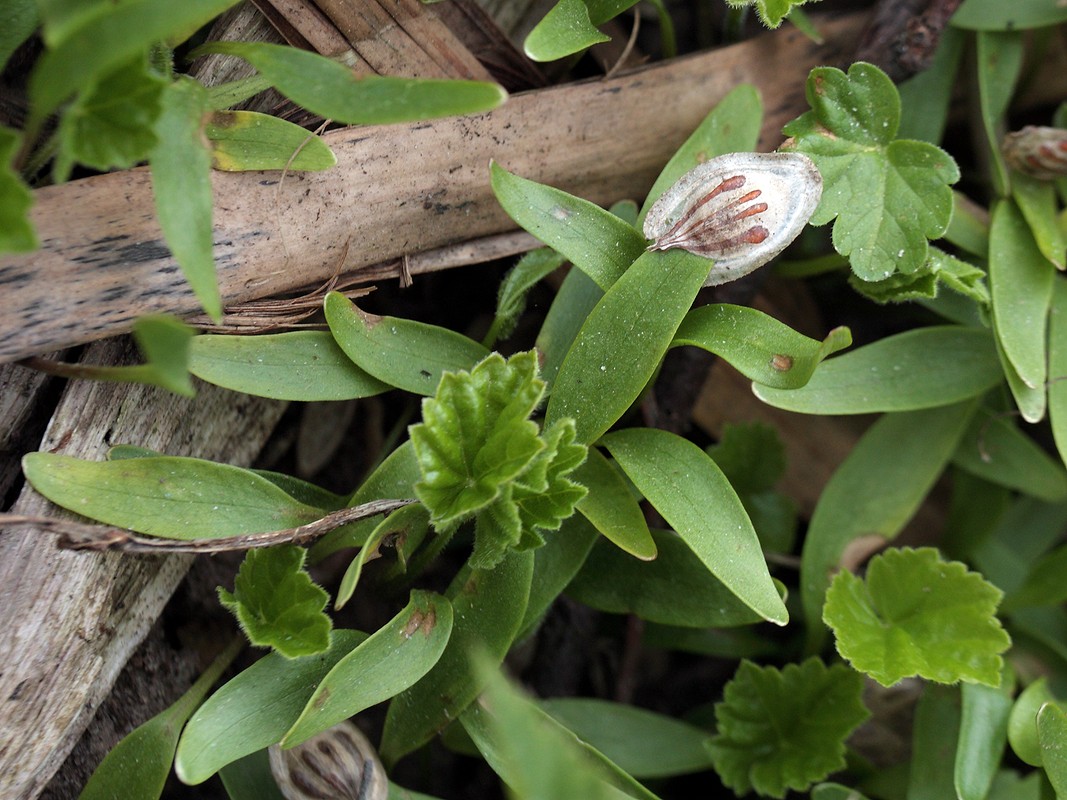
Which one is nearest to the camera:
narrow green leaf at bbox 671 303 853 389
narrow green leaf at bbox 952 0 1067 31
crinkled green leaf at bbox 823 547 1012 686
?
narrow green leaf at bbox 671 303 853 389

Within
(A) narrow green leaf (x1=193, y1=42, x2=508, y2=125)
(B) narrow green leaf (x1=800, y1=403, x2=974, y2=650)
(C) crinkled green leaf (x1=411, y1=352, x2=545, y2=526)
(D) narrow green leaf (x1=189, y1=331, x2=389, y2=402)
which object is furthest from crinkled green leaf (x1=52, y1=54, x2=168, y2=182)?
(B) narrow green leaf (x1=800, y1=403, x2=974, y2=650)

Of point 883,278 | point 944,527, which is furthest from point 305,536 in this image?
point 944,527

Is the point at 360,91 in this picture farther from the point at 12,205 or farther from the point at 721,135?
the point at 721,135

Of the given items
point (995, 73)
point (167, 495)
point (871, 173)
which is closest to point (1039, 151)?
point (995, 73)

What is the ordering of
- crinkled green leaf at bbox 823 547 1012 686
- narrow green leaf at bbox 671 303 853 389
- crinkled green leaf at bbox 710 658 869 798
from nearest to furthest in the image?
narrow green leaf at bbox 671 303 853 389, crinkled green leaf at bbox 823 547 1012 686, crinkled green leaf at bbox 710 658 869 798

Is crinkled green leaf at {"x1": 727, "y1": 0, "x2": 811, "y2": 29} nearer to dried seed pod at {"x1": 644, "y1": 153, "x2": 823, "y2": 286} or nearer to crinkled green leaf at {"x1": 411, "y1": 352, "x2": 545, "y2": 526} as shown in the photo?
dried seed pod at {"x1": 644, "y1": 153, "x2": 823, "y2": 286}

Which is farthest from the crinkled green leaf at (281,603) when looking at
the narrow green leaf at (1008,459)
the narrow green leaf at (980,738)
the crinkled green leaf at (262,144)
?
the narrow green leaf at (1008,459)

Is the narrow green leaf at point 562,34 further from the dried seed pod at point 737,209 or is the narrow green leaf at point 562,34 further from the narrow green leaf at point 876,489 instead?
the narrow green leaf at point 876,489
